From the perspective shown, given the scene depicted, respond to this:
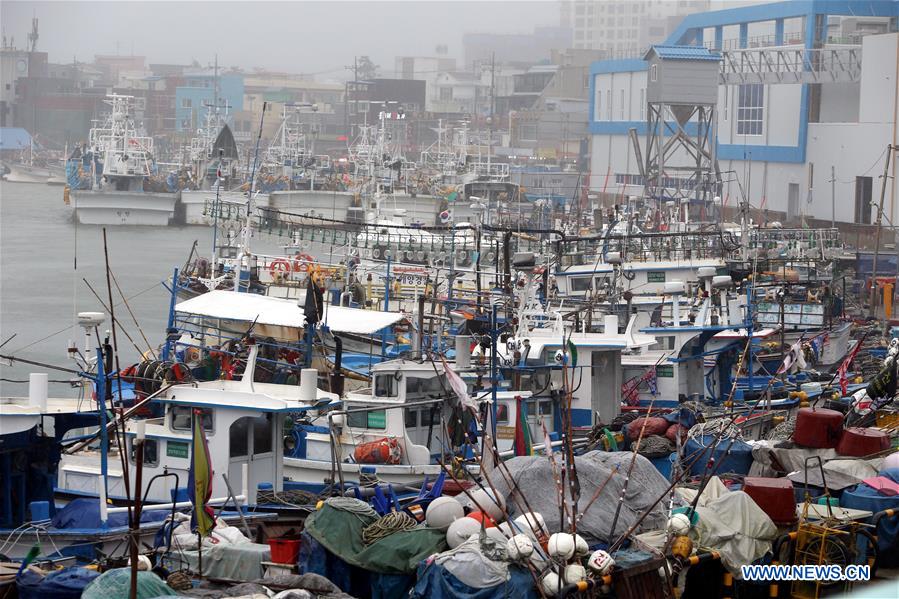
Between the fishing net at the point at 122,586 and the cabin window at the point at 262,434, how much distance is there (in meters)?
3.52

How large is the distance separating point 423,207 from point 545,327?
30362 mm

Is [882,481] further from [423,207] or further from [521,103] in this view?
[521,103]

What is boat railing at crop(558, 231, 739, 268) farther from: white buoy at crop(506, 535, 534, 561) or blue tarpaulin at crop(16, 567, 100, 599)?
blue tarpaulin at crop(16, 567, 100, 599)

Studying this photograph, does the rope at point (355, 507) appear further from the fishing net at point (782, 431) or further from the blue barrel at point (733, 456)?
the fishing net at point (782, 431)

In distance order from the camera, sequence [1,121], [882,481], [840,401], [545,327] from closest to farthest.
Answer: [882,481]
[840,401]
[545,327]
[1,121]

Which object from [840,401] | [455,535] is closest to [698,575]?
[455,535]

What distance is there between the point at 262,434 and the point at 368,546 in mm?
2663

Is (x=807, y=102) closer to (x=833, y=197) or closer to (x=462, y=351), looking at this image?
(x=833, y=197)

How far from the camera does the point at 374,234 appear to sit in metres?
27.2

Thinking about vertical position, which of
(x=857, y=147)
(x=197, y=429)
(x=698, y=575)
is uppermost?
(x=857, y=147)

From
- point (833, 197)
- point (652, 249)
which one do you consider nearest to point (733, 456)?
point (652, 249)

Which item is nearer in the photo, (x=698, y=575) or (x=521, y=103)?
(x=698, y=575)

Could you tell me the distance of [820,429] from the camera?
11.6 metres

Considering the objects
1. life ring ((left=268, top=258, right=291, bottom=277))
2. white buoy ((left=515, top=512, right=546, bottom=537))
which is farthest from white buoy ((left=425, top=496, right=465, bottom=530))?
life ring ((left=268, top=258, right=291, bottom=277))
